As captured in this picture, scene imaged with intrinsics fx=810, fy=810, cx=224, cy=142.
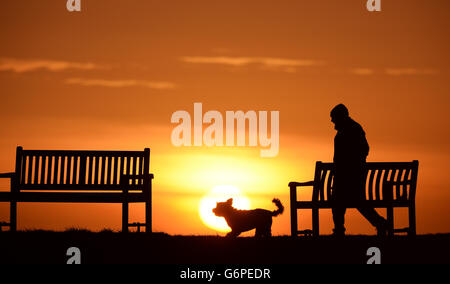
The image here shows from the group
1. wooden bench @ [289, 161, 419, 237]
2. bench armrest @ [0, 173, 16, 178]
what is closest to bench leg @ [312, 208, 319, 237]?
wooden bench @ [289, 161, 419, 237]

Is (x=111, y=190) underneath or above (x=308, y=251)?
above

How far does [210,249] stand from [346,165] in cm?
236

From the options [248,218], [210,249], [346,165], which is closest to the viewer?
[210,249]

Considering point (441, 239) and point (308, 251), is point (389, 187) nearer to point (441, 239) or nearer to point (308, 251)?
point (441, 239)

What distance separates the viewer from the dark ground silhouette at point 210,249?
887cm

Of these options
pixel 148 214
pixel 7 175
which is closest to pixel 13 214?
pixel 7 175

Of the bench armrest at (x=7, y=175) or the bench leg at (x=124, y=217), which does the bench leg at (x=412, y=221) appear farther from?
the bench armrest at (x=7, y=175)

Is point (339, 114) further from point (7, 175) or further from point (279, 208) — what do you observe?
point (7, 175)

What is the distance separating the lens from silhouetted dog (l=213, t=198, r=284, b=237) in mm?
12258

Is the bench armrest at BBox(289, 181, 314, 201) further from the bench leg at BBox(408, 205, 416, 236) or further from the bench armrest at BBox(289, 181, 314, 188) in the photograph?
the bench leg at BBox(408, 205, 416, 236)

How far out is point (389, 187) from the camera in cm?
1109

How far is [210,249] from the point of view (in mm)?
9586
